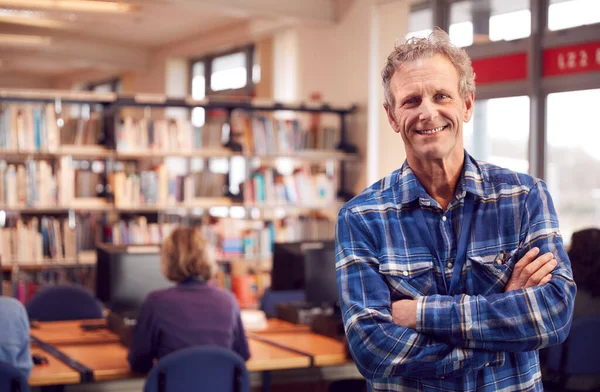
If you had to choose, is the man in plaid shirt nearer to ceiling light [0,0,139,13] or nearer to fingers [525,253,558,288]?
fingers [525,253,558,288]

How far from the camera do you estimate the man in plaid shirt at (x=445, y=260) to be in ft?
4.91

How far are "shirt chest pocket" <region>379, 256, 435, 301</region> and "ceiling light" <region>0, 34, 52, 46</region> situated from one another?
11.5 metres

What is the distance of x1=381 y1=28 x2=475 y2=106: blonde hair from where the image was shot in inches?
63.1

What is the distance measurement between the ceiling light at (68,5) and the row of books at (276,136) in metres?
3.22

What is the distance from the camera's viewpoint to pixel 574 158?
650cm

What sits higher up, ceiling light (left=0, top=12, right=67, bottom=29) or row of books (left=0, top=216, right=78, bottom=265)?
ceiling light (left=0, top=12, right=67, bottom=29)

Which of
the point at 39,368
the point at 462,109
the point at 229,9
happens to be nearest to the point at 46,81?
the point at 229,9

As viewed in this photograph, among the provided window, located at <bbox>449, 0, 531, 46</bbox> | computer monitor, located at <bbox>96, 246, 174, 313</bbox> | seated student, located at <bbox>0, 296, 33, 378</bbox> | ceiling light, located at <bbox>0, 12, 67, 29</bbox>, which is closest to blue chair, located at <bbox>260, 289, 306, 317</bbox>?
computer monitor, located at <bbox>96, 246, 174, 313</bbox>

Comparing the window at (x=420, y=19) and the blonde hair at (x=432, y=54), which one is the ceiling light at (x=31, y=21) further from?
the blonde hair at (x=432, y=54)

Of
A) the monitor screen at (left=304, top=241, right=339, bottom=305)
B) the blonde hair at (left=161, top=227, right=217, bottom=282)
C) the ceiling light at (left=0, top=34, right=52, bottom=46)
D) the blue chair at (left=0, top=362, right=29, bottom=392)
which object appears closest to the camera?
the blue chair at (left=0, top=362, right=29, bottom=392)

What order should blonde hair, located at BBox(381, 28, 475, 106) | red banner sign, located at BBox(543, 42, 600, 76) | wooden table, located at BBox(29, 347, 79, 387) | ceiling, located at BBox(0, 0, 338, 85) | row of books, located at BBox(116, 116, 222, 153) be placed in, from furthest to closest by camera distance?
ceiling, located at BBox(0, 0, 338, 85) < row of books, located at BBox(116, 116, 222, 153) < red banner sign, located at BBox(543, 42, 600, 76) < wooden table, located at BBox(29, 347, 79, 387) < blonde hair, located at BBox(381, 28, 475, 106)

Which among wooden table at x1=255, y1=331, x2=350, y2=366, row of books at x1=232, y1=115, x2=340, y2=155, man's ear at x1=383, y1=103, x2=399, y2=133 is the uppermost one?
row of books at x1=232, y1=115, x2=340, y2=155

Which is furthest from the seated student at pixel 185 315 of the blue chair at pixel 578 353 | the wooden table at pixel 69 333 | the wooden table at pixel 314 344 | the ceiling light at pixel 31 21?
the ceiling light at pixel 31 21

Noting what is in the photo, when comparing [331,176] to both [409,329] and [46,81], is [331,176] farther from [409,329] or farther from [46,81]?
[46,81]
